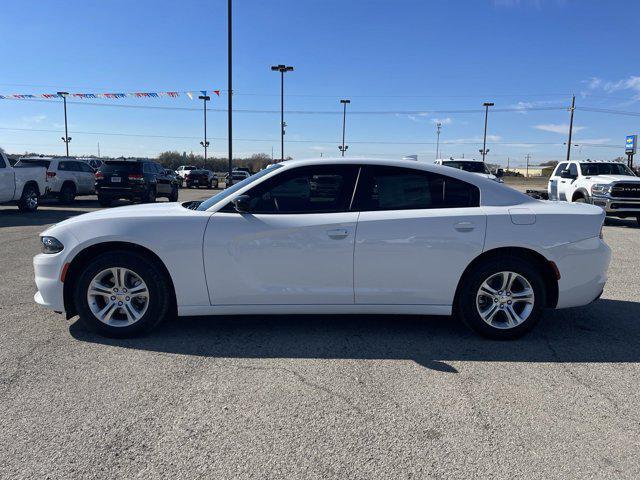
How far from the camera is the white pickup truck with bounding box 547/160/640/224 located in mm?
13578

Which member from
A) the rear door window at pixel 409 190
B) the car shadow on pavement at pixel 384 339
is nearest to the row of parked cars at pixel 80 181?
the car shadow on pavement at pixel 384 339

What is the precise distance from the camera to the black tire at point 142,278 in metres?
4.17

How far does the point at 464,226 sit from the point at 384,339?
120 centimetres

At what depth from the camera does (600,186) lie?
45.3 ft

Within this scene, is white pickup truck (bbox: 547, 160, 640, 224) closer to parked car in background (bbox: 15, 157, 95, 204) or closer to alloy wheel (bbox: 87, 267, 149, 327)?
alloy wheel (bbox: 87, 267, 149, 327)

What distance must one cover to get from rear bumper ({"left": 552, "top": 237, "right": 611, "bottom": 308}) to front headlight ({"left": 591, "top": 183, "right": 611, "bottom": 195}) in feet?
35.2

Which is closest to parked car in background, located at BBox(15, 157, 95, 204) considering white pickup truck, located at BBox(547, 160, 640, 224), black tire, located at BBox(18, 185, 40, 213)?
black tire, located at BBox(18, 185, 40, 213)

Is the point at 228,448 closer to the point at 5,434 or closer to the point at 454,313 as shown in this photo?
the point at 5,434

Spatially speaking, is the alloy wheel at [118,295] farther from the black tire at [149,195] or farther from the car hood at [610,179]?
the black tire at [149,195]

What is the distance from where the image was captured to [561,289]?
171 inches

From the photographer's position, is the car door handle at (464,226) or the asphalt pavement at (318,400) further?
the car door handle at (464,226)

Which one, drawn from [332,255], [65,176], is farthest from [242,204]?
[65,176]

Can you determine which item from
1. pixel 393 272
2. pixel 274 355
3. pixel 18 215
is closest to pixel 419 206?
pixel 393 272

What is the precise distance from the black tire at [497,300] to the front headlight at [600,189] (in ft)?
36.6
